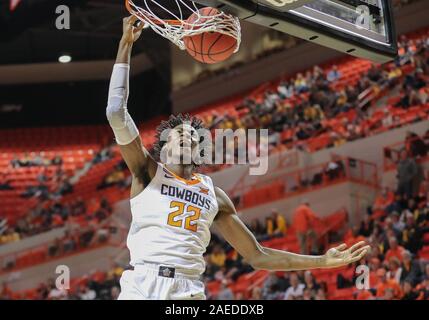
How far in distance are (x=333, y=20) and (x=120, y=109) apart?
128 cm

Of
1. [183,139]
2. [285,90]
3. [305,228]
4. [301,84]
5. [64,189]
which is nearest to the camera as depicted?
[183,139]

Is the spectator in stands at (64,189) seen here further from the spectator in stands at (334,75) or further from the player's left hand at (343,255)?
the player's left hand at (343,255)

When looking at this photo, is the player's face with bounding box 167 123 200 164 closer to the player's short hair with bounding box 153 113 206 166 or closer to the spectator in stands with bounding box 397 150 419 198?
the player's short hair with bounding box 153 113 206 166

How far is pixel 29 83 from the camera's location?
62.2 feet

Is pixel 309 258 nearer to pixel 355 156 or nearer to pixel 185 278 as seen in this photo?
pixel 185 278

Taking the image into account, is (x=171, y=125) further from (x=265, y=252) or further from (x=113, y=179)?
(x=113, y=179)

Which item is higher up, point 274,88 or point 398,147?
point 274,88

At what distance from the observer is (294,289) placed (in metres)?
9.77

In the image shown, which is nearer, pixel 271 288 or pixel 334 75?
pixel 271 288

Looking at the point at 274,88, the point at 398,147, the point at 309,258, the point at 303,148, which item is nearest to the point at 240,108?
the point at 274,88

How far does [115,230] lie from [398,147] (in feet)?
16.7

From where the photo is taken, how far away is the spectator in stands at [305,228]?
11055 millimetres

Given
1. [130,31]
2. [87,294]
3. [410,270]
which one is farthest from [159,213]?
[87,294]

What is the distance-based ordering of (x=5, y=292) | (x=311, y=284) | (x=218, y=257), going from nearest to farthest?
(x=311, y=284)
(x=218, y=257)
(x=5, y=292)
